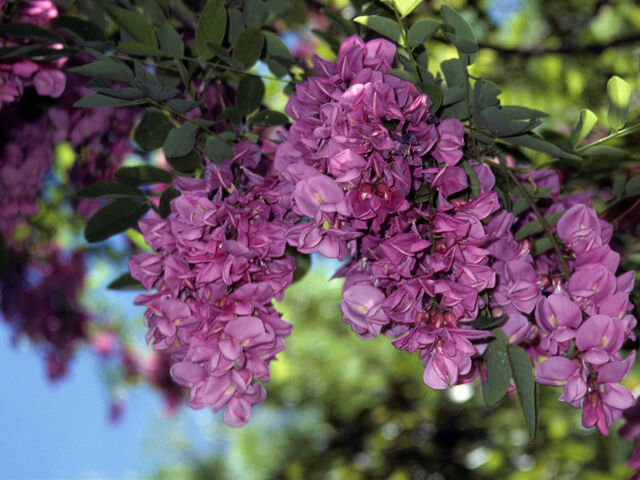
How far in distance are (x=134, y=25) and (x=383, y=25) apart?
232 mm

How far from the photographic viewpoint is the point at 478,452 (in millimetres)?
1787

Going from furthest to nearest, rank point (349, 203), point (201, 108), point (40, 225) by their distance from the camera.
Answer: point (40, 225), point (201, 108), point (349, 203)

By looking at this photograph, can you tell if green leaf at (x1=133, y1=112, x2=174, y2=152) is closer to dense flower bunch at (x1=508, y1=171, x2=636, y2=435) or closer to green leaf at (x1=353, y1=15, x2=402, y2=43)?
green leaf at (x1=353, y1=15, x2=402, y2=43)

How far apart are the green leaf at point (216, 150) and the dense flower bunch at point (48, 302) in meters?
1.27

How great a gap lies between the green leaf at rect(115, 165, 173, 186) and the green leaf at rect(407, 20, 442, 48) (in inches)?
11.2

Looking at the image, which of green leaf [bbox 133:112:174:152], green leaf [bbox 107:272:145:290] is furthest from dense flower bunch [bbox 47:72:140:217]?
green leaf [bbox 133:112:174:152]

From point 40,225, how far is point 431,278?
4.72ft

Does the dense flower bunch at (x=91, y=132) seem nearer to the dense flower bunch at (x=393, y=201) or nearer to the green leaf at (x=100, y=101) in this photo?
the green leaf at (x=100, y=101)

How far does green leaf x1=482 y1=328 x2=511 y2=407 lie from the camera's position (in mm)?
553

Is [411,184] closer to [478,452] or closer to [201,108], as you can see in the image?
[201,108]

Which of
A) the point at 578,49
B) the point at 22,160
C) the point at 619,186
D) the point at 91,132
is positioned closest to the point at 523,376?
the point at 619,186

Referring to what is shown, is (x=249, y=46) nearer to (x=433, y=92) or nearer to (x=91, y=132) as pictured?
(x=433, y=92)

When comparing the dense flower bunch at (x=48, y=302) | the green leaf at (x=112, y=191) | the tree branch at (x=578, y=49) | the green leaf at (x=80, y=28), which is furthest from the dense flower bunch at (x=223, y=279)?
the dense flower bunch at (x=48, y=302)

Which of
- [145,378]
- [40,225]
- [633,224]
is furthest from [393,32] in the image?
[145,378]
